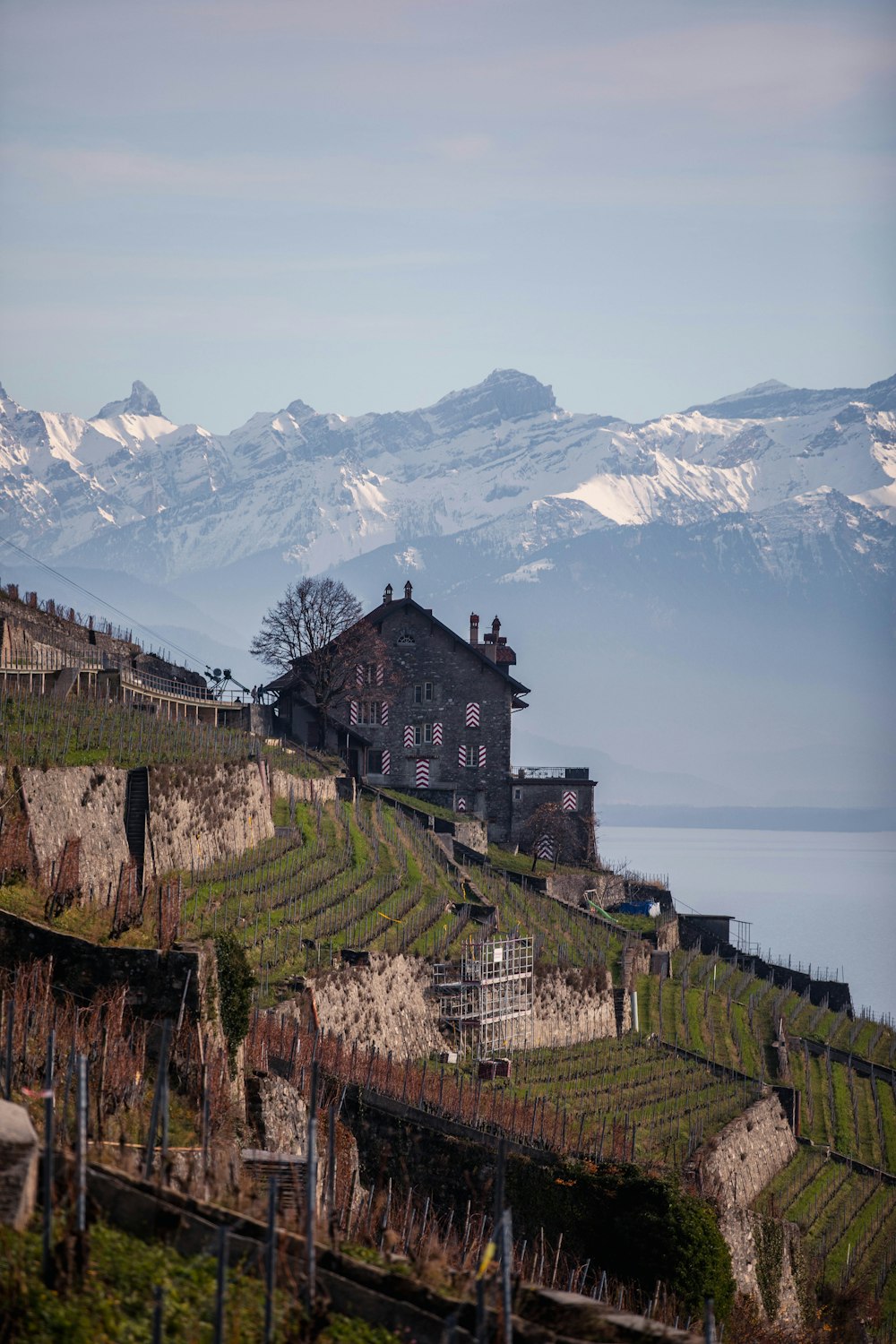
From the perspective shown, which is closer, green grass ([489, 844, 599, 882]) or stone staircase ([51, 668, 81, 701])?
stone staircase ([51, 668, 81, 701])

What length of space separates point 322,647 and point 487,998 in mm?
35740

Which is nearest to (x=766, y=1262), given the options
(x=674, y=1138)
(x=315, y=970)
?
(x=674, y=1138)

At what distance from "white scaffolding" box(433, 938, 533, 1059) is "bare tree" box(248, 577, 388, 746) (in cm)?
3228

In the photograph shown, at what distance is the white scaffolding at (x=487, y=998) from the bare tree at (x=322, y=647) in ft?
106

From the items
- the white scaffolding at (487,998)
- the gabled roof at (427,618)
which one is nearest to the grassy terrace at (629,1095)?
the white scaffolding at (487,998)

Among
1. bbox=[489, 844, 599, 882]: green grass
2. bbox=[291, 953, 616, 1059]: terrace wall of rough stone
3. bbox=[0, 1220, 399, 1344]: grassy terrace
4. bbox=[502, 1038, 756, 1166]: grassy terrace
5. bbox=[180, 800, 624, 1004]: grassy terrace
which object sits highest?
bbox=[489, 844, 599, 882]: green grass

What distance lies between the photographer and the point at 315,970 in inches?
1671

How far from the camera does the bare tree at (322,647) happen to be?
268 ft

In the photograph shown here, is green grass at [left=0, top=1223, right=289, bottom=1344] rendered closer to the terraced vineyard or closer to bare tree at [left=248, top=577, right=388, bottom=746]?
the terraced vineyard

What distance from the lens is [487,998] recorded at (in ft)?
158

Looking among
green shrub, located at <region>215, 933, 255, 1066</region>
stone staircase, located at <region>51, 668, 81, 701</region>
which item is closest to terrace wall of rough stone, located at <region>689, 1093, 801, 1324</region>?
green shrub, located at <region>215, 933, 255, 1066</region>

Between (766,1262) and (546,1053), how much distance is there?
41.6ft

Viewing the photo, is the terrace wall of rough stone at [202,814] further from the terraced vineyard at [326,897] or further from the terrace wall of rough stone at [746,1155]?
the terrace wall of rough stone at [746,1155]

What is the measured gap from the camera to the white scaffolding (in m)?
47.3
